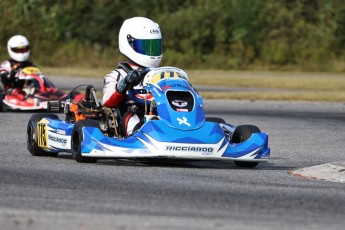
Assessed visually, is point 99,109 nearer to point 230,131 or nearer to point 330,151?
point 230,131

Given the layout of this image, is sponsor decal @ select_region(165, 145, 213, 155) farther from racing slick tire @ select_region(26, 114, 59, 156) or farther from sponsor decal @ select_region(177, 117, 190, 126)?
racing slick tire @ select_region(26, 114, 59, 156)

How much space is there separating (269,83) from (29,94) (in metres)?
15.6

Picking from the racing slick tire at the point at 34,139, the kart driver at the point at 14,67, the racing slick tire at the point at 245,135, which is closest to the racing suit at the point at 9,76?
the kart driver at the point at 14,67

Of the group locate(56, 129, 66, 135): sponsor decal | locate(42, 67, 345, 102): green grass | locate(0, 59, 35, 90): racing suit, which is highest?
locate(56, 129, 66, 135): sponsor decal

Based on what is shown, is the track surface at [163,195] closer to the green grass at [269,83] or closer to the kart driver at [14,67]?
the kart driver at [14,67]

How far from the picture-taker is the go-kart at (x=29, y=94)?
22469mm

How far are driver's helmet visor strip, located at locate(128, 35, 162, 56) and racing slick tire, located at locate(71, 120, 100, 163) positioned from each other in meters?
1.35

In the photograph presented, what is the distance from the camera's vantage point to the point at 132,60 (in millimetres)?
13164

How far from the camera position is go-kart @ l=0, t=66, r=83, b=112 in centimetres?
2247

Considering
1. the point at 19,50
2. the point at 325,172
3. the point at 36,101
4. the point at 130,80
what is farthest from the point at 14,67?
the point at 325,172

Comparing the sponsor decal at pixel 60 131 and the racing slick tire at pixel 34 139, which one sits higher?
the sponsor decal at pixel 60 131

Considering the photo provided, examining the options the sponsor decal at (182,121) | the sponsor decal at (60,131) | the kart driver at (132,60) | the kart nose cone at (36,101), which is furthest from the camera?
the kart nose cone at (36,101)

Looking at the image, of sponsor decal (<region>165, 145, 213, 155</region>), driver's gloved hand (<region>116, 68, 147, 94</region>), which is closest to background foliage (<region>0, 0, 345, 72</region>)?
driver's gloved hand (<region>116, 68, 147, 94</region>)

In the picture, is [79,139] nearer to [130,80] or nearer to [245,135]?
[130,80]
